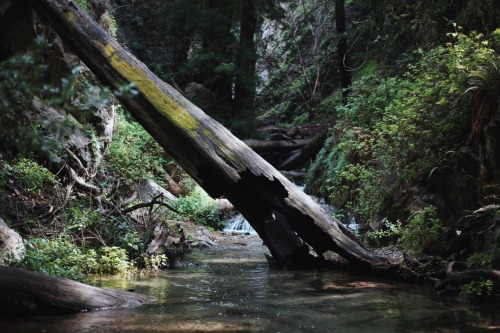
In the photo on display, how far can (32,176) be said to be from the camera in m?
8.38

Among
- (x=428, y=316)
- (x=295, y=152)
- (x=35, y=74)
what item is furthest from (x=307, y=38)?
(x=35, y=74)

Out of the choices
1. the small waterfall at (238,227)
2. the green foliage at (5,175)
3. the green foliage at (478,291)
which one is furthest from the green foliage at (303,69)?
the green foliage at (478,291)

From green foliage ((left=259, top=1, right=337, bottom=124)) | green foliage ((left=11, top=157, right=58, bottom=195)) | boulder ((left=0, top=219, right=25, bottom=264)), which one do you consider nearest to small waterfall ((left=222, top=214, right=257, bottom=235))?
green foliage ((left=11, top=157, right=58, bottom=195))

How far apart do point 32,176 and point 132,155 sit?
4.82 metres

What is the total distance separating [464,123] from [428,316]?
14.2 feet

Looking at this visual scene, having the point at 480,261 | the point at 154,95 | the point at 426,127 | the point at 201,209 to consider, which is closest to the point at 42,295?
the point at 154,95

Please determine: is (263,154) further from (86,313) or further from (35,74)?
(35,74)

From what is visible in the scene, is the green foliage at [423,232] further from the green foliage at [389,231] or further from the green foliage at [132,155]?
the green foliage at [132,155]

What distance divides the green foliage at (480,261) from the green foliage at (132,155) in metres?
7.96

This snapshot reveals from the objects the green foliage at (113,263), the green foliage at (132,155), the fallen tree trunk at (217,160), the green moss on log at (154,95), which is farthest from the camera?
the green foliage at (132,155)

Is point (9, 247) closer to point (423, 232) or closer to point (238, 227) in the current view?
point (423, 232)

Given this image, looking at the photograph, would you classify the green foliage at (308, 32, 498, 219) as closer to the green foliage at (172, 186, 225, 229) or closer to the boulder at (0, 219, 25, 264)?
the green foliage at (172, 186, 225, 229)

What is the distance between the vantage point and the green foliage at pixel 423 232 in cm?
686

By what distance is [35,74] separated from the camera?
223 cm
